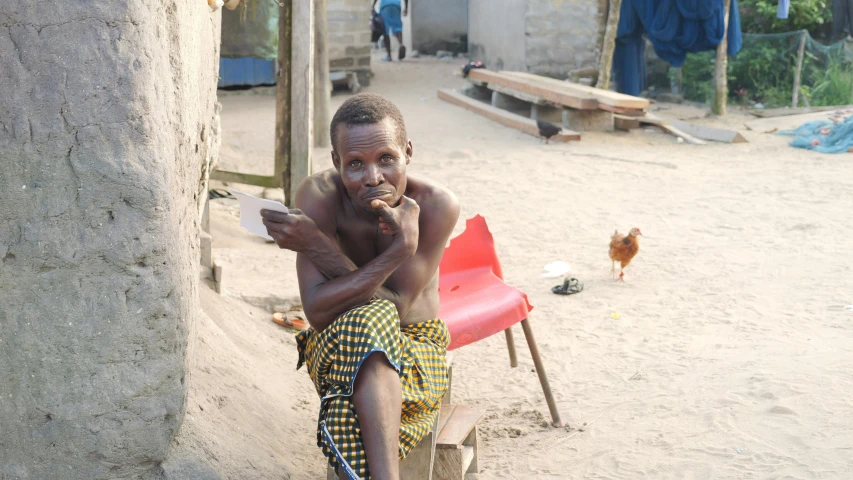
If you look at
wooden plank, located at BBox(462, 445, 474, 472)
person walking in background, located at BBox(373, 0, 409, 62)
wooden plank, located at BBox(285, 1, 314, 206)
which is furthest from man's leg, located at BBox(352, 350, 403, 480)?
person walking in background, located at BBox(373, 0, 409, 62)

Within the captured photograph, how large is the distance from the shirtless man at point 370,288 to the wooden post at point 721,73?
10.5 m

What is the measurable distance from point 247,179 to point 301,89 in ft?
3.24

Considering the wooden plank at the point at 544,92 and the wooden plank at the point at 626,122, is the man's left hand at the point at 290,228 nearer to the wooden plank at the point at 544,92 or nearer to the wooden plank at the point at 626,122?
the wooden plank at the point at 544,92

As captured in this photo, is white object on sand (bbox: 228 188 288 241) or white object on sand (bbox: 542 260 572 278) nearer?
white object on sand (bbox: 228 188 288 241)

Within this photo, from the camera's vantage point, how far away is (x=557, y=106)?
37.2 ft

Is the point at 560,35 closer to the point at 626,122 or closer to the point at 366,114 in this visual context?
the point at 626,122

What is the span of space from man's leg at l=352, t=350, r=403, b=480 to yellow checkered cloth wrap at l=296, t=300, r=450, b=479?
1.1 inches

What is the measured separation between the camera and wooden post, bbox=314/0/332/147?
9.04 metres

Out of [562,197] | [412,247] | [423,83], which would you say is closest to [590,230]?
[562,197]

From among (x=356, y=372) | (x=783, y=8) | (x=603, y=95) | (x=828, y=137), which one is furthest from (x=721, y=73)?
(x=356, y=372)

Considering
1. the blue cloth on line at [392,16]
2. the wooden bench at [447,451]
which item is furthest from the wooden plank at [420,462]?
the blue cloth on line at [392,16]

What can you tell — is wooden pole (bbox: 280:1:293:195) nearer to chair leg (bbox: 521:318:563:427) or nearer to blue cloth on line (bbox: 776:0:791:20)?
chair leg (bbox: 521:318:563:427)

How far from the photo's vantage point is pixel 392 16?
19.0 meters

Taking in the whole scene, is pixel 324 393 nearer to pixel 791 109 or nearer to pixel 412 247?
pixel 412 247
